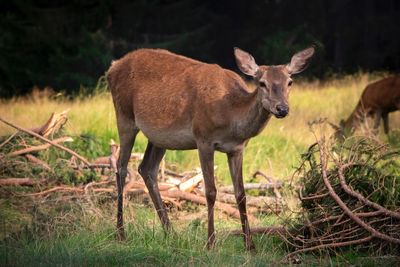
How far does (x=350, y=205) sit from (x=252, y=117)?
48.1 inches

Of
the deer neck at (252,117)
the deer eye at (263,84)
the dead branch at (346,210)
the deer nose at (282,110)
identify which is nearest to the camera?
the dead branch at (346,210)

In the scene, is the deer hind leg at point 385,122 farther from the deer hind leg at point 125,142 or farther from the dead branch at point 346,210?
the dead branch at point 346,210

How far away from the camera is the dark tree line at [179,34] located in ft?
92.5

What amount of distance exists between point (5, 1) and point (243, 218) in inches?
863

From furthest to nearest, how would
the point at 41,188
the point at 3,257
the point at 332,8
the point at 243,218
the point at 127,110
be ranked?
the point at 332,8
the point at 41,188
the point at 127,110
the point at 243,218
the point at 3,257

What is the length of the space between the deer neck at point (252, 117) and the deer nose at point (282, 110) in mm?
383

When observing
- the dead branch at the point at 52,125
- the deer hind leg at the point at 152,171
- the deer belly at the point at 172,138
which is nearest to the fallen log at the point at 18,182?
the dead branch at the point at 52,125

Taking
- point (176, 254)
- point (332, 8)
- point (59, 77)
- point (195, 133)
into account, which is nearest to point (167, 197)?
point (195, 133)

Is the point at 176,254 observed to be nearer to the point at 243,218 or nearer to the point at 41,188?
the point at 243,218

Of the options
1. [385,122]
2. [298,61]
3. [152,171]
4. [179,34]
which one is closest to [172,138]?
[152,171]

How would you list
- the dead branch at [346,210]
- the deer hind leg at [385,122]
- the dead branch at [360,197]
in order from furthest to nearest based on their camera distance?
the deer hind leg at [385,122]
the dead branch at [360,197]
the dead branch at [346,210]

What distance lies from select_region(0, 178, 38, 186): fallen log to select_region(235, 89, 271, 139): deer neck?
10.9 feet

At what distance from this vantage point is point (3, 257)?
24.1ft

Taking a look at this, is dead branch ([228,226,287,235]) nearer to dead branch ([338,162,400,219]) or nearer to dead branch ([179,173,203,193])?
dead branch ([338,162,400,219])
